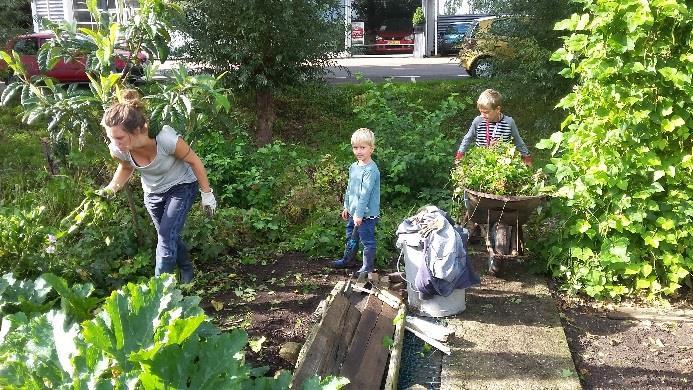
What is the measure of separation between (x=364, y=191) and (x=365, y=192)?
0.01m

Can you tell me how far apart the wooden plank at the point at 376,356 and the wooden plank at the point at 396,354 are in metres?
0.05

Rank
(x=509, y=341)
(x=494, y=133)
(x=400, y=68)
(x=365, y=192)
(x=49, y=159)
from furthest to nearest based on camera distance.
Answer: (x=400, y=68) → (x=49, y=159) → (x=494, y=133) → (x=365, y=192) → (x=509, y=341)

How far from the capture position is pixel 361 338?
396 cm

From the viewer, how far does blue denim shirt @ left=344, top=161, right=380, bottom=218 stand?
4.76m

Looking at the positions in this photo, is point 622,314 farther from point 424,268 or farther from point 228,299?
point 228,299

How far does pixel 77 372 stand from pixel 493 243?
3.54 m

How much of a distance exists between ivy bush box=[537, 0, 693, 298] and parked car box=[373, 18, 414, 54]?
23484 millimetres

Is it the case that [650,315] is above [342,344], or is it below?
below

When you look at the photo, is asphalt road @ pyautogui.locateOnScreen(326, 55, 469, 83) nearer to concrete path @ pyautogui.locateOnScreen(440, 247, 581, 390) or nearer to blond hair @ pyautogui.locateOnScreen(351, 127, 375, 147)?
blond hair @ pyautogui.locateOnScreen(351, 127, 375, 147)

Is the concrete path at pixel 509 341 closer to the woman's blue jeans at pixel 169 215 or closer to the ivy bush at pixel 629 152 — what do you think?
the ivy bush at pixel 629 152

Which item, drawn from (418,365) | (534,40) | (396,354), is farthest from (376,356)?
(534,40)

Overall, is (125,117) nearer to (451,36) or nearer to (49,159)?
(49,159)

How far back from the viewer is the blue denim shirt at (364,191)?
4762 millimetres

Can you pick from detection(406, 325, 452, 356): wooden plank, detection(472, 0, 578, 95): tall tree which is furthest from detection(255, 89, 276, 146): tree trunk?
detection(406, 325, 452, 356): wooden plank
